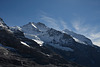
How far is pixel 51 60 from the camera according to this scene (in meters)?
195

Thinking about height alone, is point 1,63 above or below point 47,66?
below

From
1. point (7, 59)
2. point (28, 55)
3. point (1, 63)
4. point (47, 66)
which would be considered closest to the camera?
point (1, 63)

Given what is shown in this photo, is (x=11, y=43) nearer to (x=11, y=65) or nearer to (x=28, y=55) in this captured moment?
(x=28, y=55)

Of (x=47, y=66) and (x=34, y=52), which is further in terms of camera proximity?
(x=34, y=52)

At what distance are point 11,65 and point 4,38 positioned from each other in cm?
7365

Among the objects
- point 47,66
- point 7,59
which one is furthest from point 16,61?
point 47,66

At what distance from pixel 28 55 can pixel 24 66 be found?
154 ft

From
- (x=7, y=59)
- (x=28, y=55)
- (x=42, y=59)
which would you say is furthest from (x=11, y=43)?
(x=7, y=59)

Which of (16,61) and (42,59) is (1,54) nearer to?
(16,61)

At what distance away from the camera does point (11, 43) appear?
18862 centimetres

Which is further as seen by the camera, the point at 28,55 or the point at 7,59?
the point at 28,55

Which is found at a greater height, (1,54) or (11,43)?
(11,43)

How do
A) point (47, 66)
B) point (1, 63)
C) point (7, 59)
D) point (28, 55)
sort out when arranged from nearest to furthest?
point (1, 63)
point (7, 59)
point (47, 66)
point (28, 55)

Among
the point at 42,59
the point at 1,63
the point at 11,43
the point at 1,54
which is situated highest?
the point at 11,43
